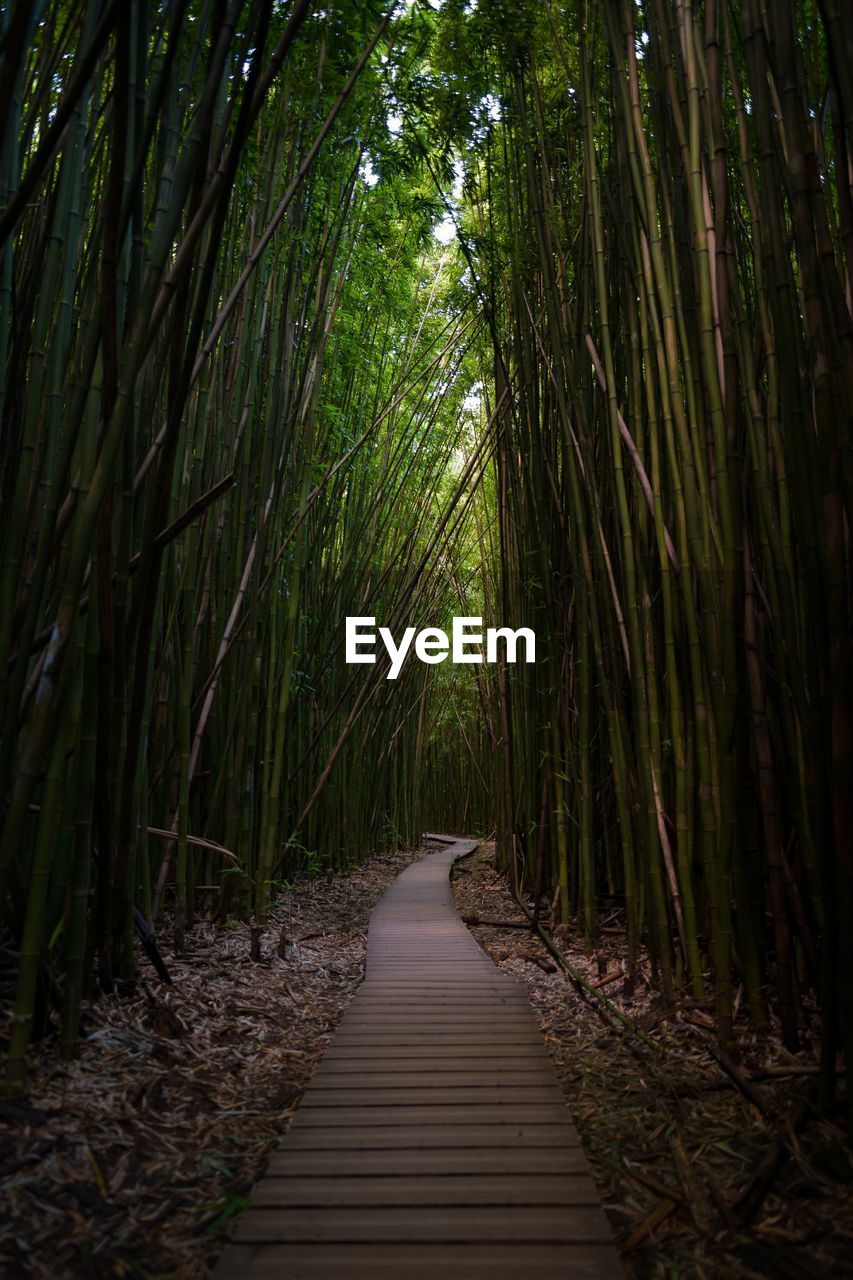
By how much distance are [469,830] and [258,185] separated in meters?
8.51

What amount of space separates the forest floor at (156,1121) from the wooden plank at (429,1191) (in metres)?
0.07

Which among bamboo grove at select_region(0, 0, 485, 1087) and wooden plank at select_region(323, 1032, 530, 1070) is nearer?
bamboo grove at select_region(0, 0, 485, 1087)

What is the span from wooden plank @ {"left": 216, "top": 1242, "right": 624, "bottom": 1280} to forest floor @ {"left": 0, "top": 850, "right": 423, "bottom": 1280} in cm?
6

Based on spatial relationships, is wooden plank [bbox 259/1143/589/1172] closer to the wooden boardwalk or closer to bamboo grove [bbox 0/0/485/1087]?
the wooden boardwalk

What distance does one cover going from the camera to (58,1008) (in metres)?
1.37

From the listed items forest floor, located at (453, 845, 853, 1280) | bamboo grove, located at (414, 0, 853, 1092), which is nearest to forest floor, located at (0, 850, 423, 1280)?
forest floor, located at (453, 845, 853, 1280)

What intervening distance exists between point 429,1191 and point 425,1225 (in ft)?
0.24

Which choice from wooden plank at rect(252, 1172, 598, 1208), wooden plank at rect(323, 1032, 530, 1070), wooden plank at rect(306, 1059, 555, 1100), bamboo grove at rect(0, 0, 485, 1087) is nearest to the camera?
wooden plank at rect(252, 1172, 598, 1208)

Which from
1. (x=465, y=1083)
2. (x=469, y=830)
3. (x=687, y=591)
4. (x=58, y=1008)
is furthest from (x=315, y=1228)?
(x=469, y=830)

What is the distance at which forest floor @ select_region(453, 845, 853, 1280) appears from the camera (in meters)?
0.91

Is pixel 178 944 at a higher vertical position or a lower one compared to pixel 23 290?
lower

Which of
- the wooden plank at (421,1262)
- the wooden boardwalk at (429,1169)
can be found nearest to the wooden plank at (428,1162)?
the wooden boardwalk at (429,1169)

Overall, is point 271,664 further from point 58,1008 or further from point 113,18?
→ point 113,18

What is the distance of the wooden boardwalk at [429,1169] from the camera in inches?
33.4
